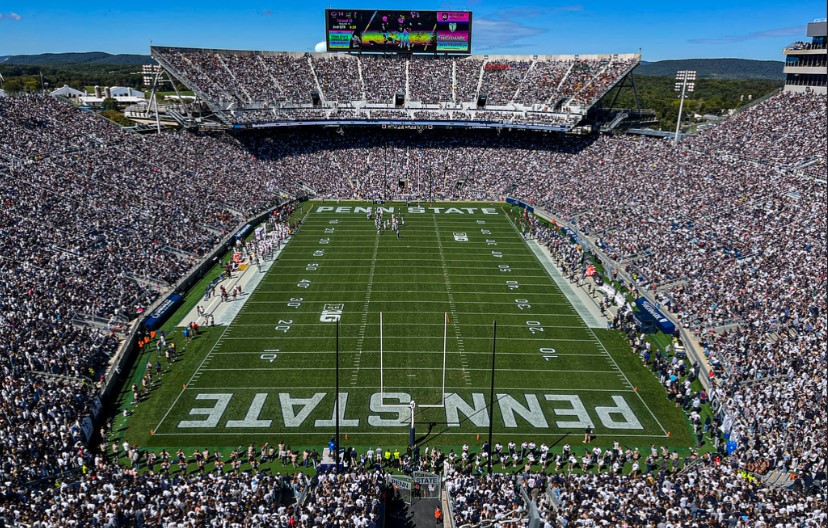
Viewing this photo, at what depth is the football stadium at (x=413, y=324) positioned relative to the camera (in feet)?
50.5

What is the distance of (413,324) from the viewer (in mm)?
26484

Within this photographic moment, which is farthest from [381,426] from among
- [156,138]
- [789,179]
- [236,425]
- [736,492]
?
[156,138]

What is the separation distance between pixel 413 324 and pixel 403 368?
156 inches

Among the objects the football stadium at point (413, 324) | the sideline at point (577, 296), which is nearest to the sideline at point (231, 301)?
the football stadium at point (413, 324)

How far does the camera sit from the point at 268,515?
1351 centimetres

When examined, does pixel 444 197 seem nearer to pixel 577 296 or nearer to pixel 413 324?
pixel 577 296

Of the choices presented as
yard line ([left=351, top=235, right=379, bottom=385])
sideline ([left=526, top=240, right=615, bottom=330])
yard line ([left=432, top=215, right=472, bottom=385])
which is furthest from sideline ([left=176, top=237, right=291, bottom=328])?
→ sideline ([left=526, top=240, right=615, bottom=330])

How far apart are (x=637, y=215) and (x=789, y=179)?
28.1 feet

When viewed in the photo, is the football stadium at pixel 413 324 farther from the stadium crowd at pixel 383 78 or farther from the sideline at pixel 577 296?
the stadium crowd at pixel 383 78

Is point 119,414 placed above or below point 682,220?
below

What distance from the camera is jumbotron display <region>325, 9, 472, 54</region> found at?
63094 mm

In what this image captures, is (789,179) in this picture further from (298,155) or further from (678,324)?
(298,155)

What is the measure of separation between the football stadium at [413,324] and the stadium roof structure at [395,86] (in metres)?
1.06

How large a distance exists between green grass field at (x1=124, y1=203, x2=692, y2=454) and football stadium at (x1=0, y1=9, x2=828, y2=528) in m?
0.12
